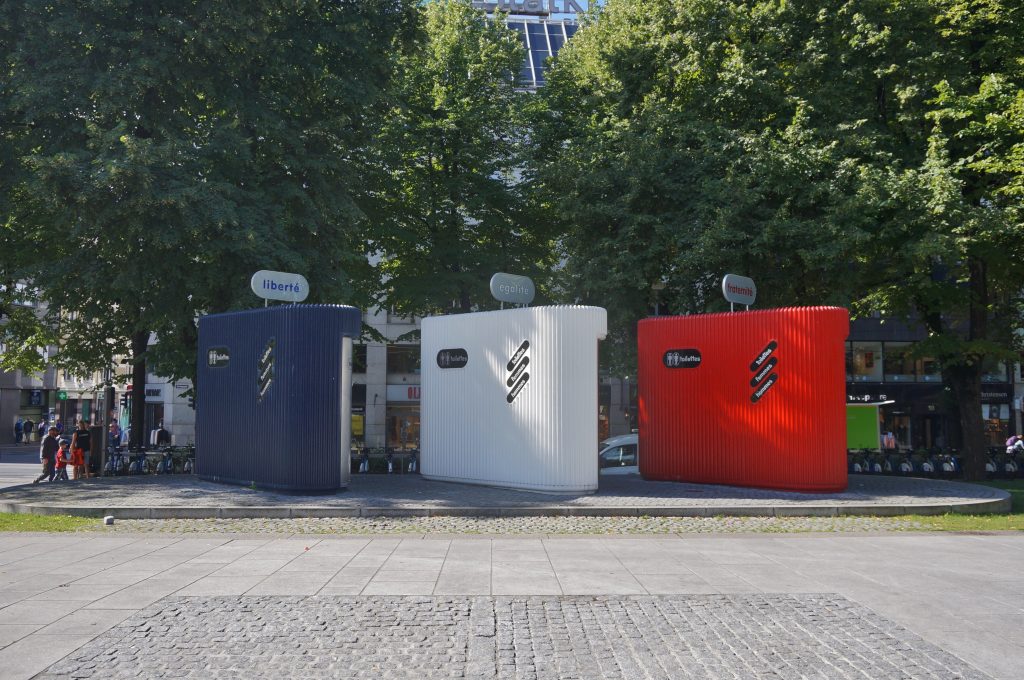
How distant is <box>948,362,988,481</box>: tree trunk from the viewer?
23906 mm

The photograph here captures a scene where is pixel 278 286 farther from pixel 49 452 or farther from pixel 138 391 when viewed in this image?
pixel 138 391

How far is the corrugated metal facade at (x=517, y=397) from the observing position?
1678cm

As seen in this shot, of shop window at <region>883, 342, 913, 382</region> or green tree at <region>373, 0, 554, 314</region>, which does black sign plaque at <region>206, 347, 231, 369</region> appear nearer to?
green tree at <region>373, 0, 554, 314</region>

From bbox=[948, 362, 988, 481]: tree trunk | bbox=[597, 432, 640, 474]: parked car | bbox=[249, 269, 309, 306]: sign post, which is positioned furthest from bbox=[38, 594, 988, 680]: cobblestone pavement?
bbox=[948, 362, 988, 481]: tree trunk

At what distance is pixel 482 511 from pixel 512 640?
788 centimetres

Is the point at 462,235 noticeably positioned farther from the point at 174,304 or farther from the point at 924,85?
the point at 924,85

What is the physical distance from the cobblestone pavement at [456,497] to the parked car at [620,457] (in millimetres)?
3827

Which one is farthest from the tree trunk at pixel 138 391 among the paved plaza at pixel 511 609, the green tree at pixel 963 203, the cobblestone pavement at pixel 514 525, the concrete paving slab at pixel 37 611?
the green tree at pixel 963 203

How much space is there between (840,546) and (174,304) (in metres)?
16.4

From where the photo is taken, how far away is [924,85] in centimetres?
2172

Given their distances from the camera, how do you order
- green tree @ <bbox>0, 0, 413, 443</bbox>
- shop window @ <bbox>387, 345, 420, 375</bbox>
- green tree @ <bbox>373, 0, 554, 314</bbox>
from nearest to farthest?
green tree @ <bbox>0, 0, 413, 443</bbox>
green tree @ <bbox>373, 0, 554, 314</bbox>
shop window @ <bbox>387, 345, 420, 375</bbox>

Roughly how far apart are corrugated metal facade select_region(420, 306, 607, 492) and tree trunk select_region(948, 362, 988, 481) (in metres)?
13.0

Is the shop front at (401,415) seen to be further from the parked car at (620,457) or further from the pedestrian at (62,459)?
the parked car at (620,457)

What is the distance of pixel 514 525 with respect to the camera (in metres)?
13.6
